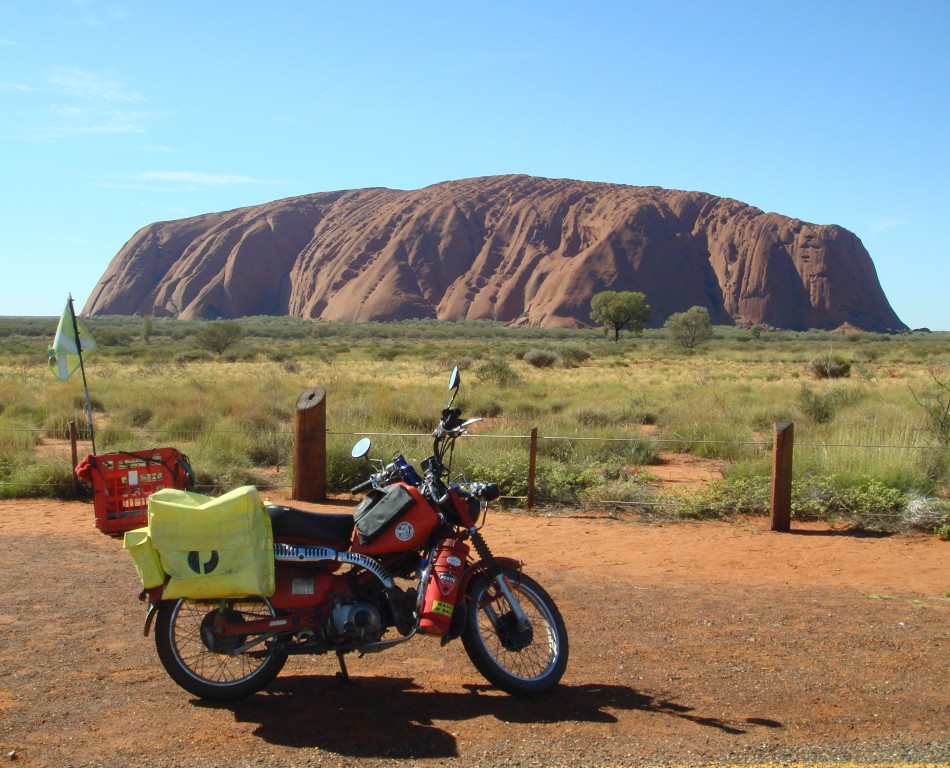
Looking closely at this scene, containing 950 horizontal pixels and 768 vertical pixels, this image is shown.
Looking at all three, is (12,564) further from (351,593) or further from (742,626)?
(742,626)

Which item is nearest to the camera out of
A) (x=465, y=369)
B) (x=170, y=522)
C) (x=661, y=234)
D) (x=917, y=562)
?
(x=170, y=522)

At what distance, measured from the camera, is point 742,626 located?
18.6 feet

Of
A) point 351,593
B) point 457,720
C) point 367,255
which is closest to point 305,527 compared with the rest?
point 351,593

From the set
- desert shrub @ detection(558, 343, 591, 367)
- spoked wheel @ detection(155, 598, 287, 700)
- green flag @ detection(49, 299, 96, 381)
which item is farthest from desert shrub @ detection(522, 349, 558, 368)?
spoked wheel @ detection(155, 598, 287, 700)

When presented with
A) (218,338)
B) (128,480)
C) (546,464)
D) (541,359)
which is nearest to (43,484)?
(128,480)

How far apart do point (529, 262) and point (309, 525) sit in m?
102

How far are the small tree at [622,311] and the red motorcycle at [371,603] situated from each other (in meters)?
61.4

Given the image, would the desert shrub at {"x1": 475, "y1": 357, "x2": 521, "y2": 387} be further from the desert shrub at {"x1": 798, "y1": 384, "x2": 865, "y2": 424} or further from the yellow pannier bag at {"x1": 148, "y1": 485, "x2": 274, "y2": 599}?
the yellow pannier bag at {"x1": 148, "y1": 485, "x2": 274, "y2": 599}

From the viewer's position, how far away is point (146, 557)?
13.8 feet

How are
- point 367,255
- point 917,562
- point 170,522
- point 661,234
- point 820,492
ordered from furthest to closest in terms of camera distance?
1. point 367,255
2. point 661,234
3. point 820,492
4. point 917,562
5. point 170,522

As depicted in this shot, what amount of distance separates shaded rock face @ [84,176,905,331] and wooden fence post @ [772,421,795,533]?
85.4 m

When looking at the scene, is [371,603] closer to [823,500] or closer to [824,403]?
[823,500]

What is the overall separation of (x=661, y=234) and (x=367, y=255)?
36.3m

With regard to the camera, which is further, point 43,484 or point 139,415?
point 139,415
